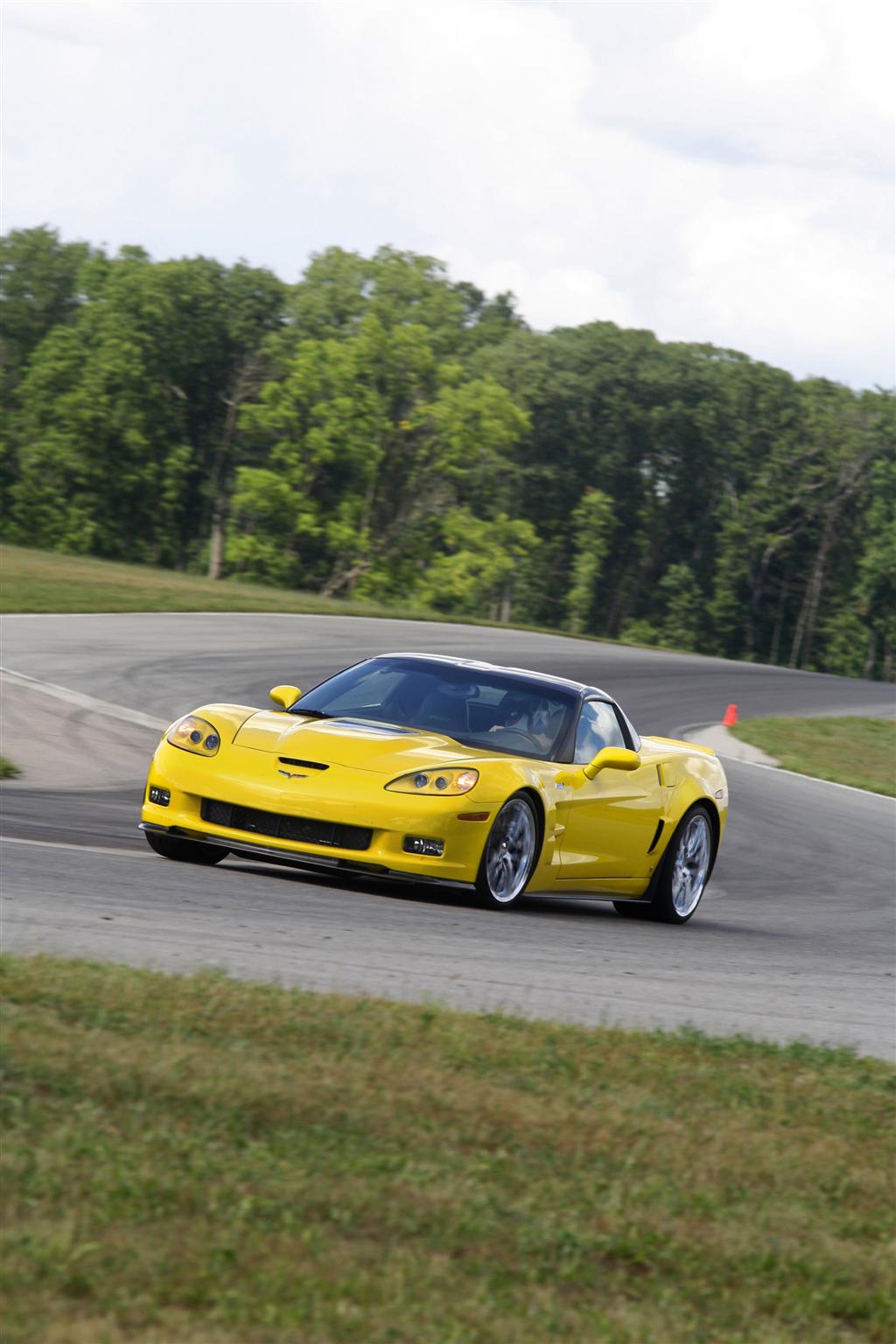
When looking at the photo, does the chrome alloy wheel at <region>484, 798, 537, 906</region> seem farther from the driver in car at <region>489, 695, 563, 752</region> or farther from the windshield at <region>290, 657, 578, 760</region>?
the driver in car at <region>489, 695, 563, 752</region>

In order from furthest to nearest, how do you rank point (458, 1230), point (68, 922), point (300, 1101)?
1. point (68, 922)
2. point (300, 1101)
3. point (458, 1230)

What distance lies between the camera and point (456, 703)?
9.89m

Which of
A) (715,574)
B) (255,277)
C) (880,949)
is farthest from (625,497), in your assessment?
(880,949)

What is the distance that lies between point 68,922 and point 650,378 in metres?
73.6

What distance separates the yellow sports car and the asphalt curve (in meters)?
0.24

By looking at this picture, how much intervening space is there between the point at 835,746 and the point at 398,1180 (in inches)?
918

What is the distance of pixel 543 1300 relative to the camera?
3350 mm

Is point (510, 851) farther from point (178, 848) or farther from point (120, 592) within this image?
point (120, 592)

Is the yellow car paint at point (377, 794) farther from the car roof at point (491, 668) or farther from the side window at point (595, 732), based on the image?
the car roof at point (491, 668)

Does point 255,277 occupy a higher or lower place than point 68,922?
higher

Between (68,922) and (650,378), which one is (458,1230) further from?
(650,378)

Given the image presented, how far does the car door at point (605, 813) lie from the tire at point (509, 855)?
0.92 feet

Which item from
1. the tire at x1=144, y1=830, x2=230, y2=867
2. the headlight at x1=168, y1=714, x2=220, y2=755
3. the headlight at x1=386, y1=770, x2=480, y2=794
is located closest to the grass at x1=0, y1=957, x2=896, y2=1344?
the headlight at x1=386, y1=770, x2=480, y2=794

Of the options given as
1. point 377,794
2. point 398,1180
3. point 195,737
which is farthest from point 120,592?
point 398,1180
